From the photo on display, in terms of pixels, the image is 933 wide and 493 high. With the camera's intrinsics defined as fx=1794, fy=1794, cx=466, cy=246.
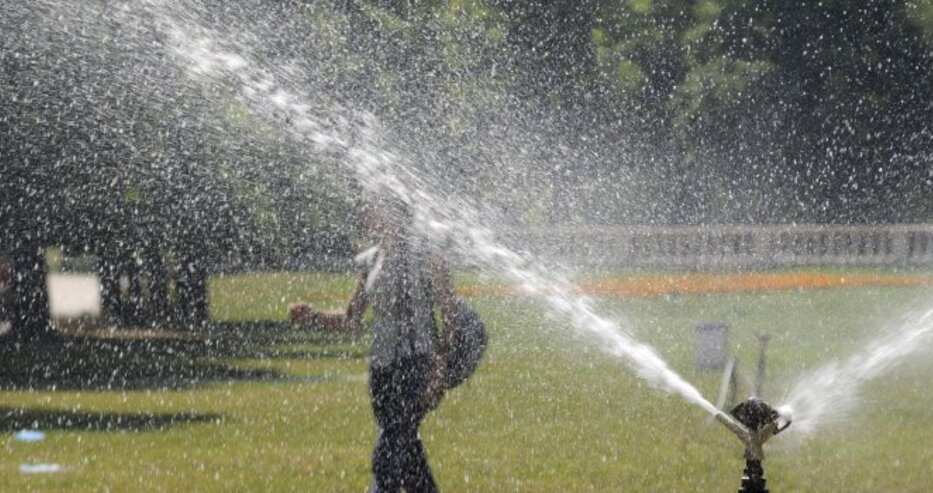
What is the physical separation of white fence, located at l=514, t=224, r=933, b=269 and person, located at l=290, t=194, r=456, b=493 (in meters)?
16.1

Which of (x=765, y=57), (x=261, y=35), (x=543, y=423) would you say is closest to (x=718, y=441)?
(x=543, y=423)

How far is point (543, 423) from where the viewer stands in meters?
10.6

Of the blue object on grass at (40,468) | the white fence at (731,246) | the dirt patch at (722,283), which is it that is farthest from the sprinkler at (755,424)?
the white fence at (731,246)

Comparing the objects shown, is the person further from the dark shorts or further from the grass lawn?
the grass lawn

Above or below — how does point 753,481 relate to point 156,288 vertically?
below

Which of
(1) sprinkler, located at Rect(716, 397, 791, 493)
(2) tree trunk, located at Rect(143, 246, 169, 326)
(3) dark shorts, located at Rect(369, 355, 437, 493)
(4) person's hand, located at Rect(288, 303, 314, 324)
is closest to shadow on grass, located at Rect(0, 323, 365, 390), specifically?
(2) tree trunk, located at Rect(143, 246, 169, 326)

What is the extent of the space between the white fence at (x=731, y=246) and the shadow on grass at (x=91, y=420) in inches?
436

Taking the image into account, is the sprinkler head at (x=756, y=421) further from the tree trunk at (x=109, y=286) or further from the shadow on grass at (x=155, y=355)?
the tree trunk at (x=109, y=286)

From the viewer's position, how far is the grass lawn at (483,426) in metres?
8.74

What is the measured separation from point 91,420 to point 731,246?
54.9 ft

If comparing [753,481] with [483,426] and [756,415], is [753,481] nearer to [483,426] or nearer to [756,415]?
[756,415]

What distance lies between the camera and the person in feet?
20.2

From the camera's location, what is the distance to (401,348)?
20.2 feet

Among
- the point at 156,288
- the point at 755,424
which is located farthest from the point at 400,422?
the point at 156,288
